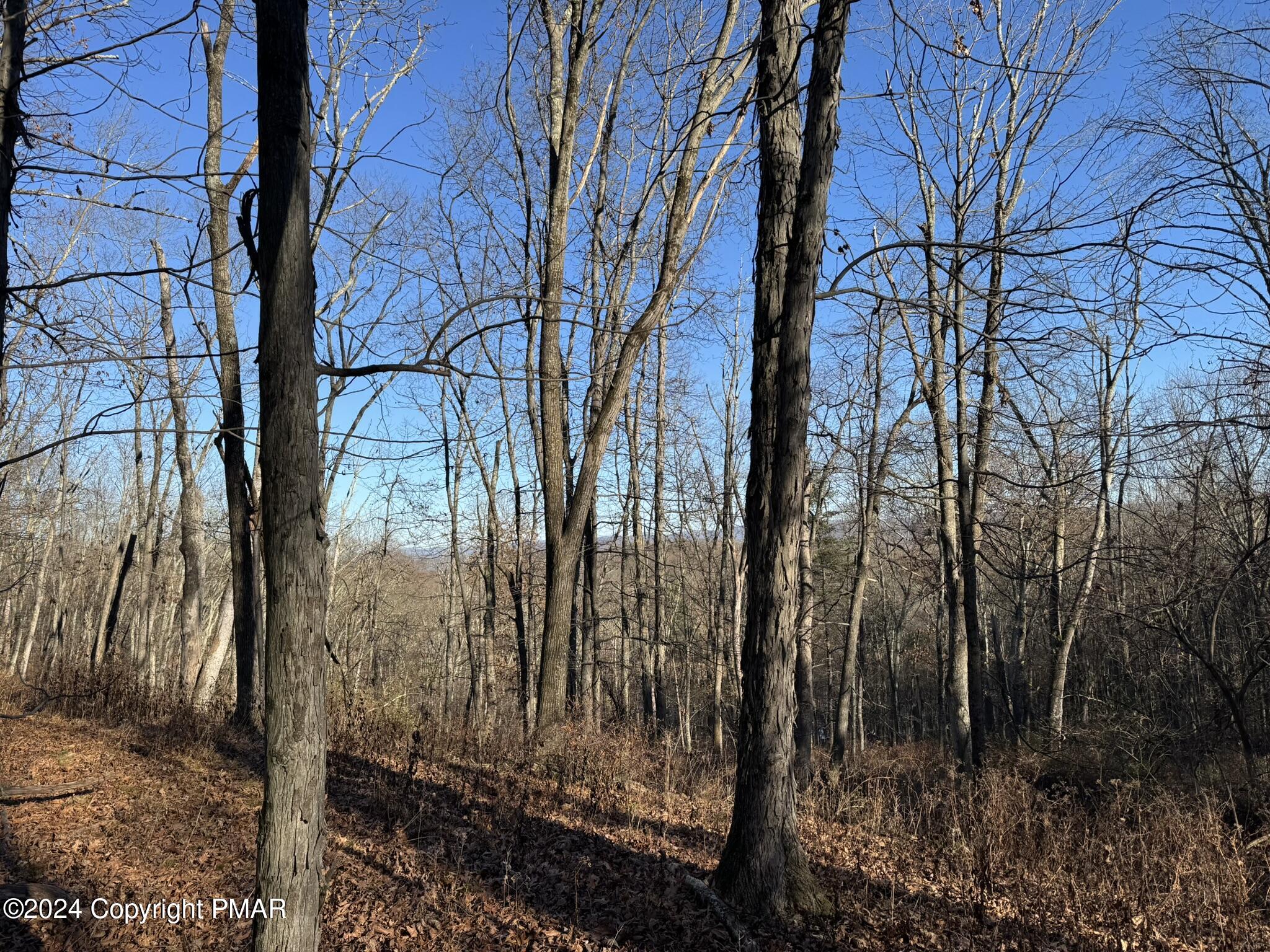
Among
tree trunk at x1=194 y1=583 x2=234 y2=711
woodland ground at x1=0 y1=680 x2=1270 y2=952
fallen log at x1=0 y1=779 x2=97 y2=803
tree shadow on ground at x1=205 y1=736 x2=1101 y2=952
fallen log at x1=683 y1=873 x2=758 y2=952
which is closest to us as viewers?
fallen log at x1=683 y1=873 x2=758 y2=952

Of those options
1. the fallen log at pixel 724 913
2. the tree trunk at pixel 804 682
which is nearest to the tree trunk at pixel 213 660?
the fallen log at pixel 724 913

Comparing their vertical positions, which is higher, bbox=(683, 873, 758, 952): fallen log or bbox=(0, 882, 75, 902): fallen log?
bbox=(0, 882, 75, 902): fallen log

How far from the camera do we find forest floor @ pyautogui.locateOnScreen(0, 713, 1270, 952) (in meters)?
4.47

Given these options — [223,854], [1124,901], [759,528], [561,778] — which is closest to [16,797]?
[223,854]

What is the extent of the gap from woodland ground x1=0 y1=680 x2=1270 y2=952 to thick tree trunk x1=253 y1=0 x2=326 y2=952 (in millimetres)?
1963

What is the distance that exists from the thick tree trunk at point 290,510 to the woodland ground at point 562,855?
1.96 m

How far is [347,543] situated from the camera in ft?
110

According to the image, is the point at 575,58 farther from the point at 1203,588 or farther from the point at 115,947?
the point at 1203,588

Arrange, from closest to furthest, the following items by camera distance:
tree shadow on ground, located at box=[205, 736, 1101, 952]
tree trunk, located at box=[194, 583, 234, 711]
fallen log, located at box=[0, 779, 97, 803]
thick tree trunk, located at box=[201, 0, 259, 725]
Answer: tree shadow on ground, located at box=[205, 736, 1101, 952] → fallen log, located at box=[0, 779, 97, 803] → thick tree trunk, located at box=[201, 0, 259, 725] → tree trunk, located at box=[194, 583, 234, 711]

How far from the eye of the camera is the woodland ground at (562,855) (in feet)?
14.7

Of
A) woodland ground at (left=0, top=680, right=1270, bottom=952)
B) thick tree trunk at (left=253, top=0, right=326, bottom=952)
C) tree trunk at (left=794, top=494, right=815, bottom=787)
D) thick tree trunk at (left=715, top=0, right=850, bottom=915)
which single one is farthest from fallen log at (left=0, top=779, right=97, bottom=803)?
tree trunk at (left=794, top=494, right=815, bottom=787)

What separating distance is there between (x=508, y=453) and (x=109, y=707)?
1142cm

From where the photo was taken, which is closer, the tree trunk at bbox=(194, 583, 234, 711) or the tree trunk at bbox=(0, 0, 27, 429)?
the tree trunk at bbox=(0, 0, 27, 429)

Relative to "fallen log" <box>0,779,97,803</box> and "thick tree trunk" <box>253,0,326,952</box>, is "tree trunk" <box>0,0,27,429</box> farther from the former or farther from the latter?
"fallen log" <box>0,779,97,803</box>
